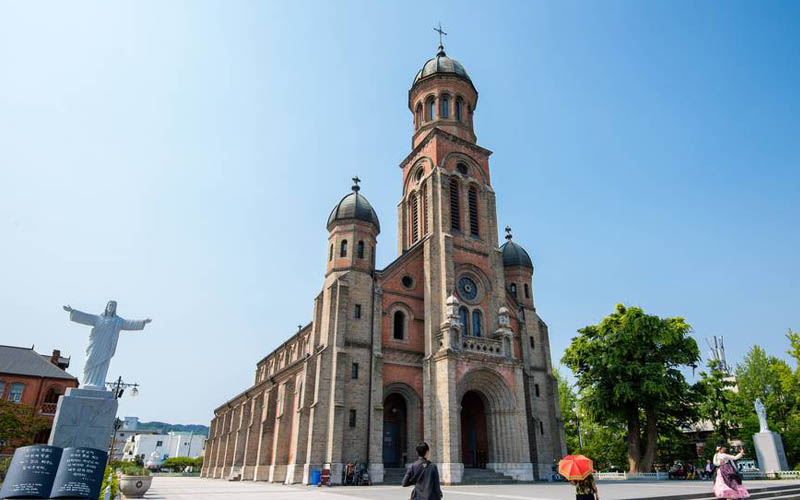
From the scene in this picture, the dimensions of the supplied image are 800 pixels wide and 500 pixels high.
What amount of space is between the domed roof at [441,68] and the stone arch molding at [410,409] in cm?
2584

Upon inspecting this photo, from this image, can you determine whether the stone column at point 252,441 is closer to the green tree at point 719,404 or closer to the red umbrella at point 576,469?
the red umbrella at point 576,469

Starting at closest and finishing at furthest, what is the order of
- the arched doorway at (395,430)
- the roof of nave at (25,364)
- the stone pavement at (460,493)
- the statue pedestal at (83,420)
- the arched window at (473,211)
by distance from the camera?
the statue pedestal at (83,420) → the stone pavement at (460,493) → the arched doorway at (395,430) → the arched window at (473,211) → the roof of nave at (25,364)

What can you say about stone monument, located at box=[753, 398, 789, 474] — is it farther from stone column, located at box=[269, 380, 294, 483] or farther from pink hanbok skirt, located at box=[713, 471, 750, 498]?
stone column, located at box=[269, 380, 294, 483]

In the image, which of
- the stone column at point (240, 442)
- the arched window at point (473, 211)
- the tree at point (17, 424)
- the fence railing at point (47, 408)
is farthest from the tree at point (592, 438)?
the fence railing at point (47, 408)

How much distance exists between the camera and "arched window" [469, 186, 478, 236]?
35469 millimetres

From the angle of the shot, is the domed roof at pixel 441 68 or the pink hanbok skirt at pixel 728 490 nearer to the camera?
the pink hanbok skirt at pixel 728 490

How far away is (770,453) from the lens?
28828 mm

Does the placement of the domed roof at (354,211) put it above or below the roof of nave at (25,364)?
above

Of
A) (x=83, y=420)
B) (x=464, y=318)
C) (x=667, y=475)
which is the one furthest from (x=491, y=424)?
(x=83, y=420)

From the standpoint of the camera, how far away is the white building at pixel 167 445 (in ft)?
371

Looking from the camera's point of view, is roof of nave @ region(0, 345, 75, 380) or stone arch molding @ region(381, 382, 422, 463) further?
roof of nave @ region(0, 345, 75, 380)

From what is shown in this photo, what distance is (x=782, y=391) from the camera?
38.6m

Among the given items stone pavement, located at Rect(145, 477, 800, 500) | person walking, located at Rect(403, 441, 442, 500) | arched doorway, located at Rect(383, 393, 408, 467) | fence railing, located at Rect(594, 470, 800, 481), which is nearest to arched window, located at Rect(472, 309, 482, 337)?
arched doorway, located at Rect(383, 393, 408, 467)

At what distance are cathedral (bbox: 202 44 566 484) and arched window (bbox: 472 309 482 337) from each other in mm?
81
